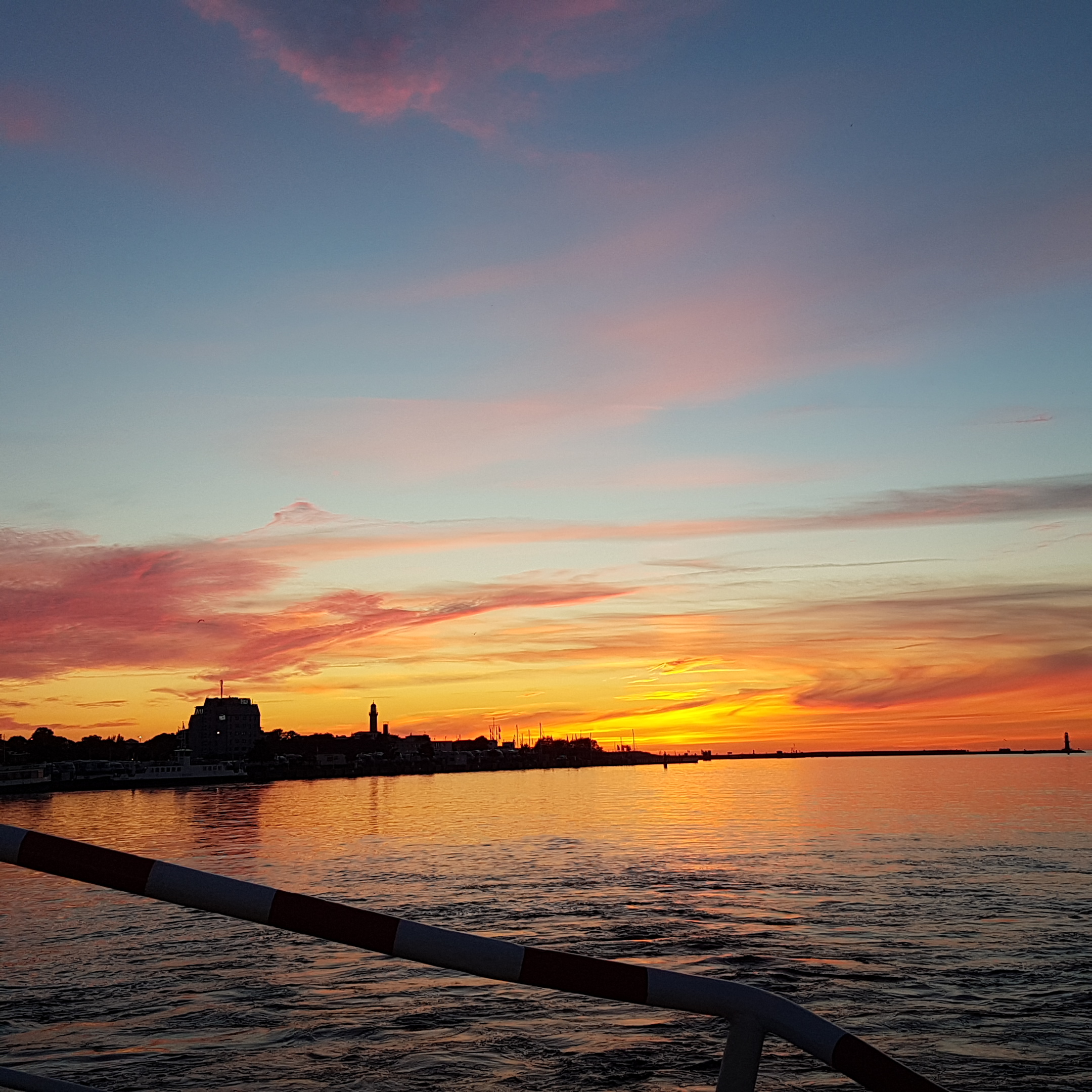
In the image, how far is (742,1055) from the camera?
110 inches

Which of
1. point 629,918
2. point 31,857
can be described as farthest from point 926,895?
point 31,857

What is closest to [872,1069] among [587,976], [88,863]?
[587,976]

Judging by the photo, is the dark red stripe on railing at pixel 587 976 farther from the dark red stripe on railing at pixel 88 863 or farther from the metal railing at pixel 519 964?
the dark red stripe on railing at pixel 88 863

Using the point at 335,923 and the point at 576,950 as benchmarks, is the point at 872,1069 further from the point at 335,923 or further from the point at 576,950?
the point at 576,950

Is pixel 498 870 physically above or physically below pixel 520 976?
below

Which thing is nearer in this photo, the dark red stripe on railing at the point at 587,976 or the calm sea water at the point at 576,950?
the dark red stripe on railing at the point at 587,976

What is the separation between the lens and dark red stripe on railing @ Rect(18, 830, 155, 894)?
2.75m

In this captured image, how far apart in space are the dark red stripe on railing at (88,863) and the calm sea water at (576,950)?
13802 mm

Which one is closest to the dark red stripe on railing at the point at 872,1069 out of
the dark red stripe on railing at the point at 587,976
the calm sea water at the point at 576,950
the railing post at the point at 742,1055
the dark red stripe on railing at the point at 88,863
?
the railing post at the point at 742,1055

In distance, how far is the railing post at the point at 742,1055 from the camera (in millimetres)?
2787

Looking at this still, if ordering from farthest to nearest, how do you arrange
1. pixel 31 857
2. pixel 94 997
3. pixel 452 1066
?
1. pixel 94 997
2. pixel 452 1066
3. pixel 31 857

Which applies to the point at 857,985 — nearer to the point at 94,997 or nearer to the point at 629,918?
the point at 629,918

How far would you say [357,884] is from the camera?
41469 millimetres

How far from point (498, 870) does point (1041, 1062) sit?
3167 cm
